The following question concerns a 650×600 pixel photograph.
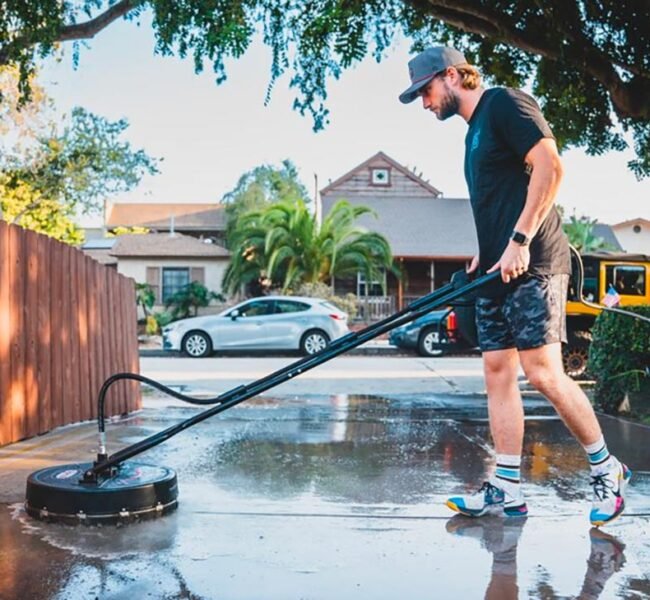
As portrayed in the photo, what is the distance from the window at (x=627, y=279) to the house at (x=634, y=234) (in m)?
42.6

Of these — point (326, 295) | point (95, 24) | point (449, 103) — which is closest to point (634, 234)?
point (326, 295)

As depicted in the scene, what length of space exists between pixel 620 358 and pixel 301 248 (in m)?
21.8

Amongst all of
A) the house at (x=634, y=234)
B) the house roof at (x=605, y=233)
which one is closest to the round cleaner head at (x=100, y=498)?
the house roof at (x=605, y=233)

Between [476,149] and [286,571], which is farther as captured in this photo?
[476,149]

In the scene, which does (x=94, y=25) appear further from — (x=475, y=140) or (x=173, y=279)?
(x=173, y=279)

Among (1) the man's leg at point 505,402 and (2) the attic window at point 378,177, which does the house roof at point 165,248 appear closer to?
(2) the attic window at point 378,177

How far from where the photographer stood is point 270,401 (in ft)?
29.7

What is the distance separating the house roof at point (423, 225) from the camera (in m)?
32.7

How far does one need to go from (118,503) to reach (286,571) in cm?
95

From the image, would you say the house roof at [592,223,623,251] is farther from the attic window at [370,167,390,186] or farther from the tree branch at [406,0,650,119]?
the tree branch at [406,0,650,119]

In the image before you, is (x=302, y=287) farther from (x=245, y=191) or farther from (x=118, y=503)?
(x=118, y=503)

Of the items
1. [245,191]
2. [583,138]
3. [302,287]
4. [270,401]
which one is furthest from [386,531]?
[245,191]

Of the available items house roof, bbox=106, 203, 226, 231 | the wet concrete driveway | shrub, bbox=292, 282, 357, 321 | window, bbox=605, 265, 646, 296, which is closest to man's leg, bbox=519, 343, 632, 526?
the wet concrete driveway

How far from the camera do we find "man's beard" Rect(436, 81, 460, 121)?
3869 millimetres
